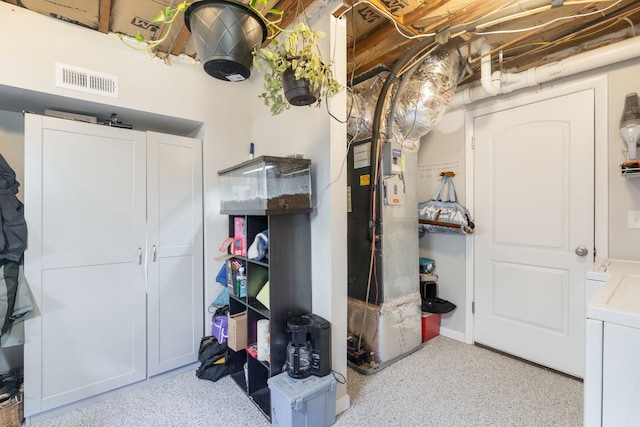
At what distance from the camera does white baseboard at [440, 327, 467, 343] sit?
9.23 ft

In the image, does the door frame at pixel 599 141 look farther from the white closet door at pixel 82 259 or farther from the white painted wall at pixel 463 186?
the white closet door at pixel 82 259

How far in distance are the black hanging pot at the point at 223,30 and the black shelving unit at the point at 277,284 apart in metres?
0.83

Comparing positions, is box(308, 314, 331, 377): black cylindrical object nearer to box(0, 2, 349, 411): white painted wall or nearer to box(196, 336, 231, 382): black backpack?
box(0, 2, 349, 411): white painted wall

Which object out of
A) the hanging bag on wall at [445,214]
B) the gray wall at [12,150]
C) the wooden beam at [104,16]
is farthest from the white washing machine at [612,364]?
the gray wall at [12,150]

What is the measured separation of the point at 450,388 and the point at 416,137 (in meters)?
2.03

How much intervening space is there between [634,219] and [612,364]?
5.67 ft

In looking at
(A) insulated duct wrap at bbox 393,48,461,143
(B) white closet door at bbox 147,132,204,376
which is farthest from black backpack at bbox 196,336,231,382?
(A) insulated duct wrap at bbox 393,48,461,143

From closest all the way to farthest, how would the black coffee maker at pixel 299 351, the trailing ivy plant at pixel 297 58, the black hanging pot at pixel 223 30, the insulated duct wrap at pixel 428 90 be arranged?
1. the black hanging pot at pixel 223 30
2. the trailing ivy plant at pixel 297 58
3. the black coffee maker at pixel 299 351
4. the insulated duct wrap at pixel 428 90

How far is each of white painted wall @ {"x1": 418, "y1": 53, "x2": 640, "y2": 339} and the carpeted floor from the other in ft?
2.26

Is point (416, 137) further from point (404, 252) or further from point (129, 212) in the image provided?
point (129, 212)

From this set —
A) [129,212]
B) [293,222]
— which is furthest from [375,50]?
[129,212]

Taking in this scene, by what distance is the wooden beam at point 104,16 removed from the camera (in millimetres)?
1747

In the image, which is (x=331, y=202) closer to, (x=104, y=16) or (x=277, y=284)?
(x=277, y=284)

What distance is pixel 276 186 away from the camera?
180 cm
